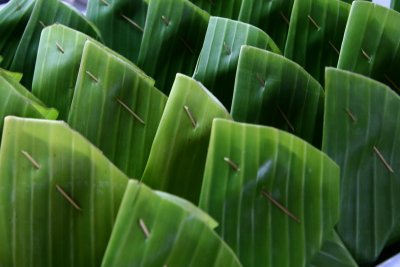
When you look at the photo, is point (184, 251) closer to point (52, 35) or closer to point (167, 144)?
point (167, 144)

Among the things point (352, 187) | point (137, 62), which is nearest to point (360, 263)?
point (352, 187)

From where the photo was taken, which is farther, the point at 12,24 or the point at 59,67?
the point at 12,24

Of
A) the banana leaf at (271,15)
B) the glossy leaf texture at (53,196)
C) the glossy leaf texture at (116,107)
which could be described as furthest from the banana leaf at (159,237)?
the banana leaf at (271,15)

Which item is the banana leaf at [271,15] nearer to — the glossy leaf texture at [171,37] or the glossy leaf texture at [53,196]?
the glossy leaf texture at [171,37]

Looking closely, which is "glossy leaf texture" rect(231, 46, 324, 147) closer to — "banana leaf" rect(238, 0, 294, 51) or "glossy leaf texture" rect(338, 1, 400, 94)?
"glossy leaf texture" rect(338, 1, 400, 94)

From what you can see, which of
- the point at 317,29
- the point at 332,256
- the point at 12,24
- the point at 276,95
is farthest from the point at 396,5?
the point at 12,24

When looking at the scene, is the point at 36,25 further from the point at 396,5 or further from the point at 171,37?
the point at 396,5
